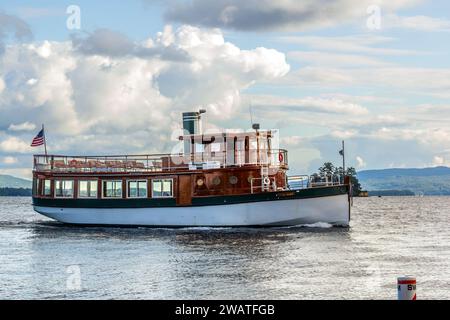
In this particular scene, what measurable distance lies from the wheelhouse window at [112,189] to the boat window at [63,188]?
120 inches

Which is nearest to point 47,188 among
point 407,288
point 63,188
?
point 63,188

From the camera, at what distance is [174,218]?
1944 inches

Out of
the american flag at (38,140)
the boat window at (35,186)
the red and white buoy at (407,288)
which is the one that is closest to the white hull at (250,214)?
the american flag at (38,140)

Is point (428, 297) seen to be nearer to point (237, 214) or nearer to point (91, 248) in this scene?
point (91, 248)

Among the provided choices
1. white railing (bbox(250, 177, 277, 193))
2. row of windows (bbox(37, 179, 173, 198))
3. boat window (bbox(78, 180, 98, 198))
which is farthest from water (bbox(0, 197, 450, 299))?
boat window (bbox(78, 180, 98, 198))

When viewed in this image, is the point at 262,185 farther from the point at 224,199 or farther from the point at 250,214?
the point at 224,199

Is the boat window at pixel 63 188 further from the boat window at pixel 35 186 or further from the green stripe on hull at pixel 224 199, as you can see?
the boat window at pixel 35 186

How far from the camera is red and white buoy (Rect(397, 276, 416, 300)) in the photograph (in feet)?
50.3

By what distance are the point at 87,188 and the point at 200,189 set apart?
8984 mm

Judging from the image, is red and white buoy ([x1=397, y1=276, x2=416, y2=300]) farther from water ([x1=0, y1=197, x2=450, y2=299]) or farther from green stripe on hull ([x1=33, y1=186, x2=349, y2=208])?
green stripe on hull ([x1=33, y1=186, x2=349, y2=208])

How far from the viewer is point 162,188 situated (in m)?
49.6

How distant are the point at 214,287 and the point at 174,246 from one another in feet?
46.0

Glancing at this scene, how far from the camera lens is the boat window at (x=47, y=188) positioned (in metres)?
54.6
